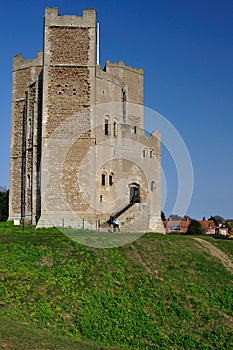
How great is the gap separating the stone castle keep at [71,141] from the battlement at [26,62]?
0.08m

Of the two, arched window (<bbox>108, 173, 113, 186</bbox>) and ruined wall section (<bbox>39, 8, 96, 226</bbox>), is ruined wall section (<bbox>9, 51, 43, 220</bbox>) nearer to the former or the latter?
ruined wall section (<bbox>39, 8, 96, 226</bbox>)

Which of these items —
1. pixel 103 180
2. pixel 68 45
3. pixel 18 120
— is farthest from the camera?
pixel 18 120

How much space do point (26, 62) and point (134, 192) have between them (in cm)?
1312

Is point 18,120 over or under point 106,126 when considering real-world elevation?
over

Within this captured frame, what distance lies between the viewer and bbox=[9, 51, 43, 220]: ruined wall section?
38.9m

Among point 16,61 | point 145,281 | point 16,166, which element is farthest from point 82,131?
point 145,281

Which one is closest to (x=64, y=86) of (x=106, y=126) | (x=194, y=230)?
(x=106, y=126)

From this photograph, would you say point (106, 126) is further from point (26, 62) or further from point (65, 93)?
point (26, 62)

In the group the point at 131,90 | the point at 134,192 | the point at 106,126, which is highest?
the point at 131,90

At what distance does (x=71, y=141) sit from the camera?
33.7 metres

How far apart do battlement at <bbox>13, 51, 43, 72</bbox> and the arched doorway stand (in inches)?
460

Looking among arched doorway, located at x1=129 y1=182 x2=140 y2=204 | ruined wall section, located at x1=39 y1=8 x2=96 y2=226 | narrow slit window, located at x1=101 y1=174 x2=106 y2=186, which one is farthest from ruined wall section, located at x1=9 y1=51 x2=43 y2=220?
arched doorway, located at x1=129 y1=182 x2=140 y2=204

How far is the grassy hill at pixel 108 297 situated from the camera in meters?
17.7

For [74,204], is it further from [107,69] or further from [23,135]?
[107,69]
